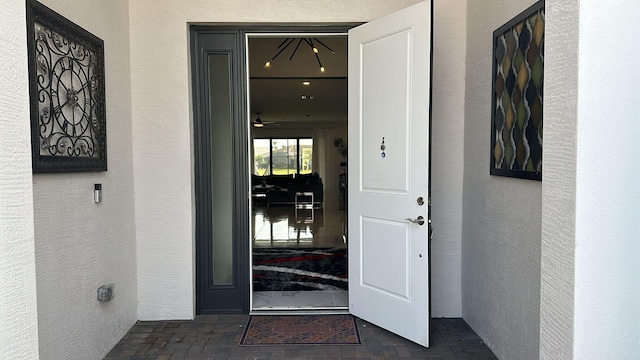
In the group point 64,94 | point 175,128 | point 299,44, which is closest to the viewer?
point 64,94

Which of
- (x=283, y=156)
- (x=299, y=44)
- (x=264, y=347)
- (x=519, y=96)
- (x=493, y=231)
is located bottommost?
(x=264, y=347)

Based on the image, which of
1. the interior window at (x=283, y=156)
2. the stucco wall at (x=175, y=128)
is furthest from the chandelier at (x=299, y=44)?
the interior window at (x=283, y=156)

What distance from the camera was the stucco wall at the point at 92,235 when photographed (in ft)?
6.77

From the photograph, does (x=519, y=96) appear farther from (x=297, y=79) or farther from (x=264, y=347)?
(x=297, y=79)

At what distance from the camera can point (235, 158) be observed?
10.7ft

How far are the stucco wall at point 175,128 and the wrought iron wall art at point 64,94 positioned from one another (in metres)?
0.48

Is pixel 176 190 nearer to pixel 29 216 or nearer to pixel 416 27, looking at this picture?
pixel 29 216

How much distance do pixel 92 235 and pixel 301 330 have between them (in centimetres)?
160

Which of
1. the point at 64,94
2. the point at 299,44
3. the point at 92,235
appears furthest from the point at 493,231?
the point at 299,44

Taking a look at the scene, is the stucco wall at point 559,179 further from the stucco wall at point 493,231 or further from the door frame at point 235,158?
the door frame at point 235,158

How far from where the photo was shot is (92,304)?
2.48 meters

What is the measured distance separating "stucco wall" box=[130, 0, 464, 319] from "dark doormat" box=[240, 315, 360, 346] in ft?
2.03

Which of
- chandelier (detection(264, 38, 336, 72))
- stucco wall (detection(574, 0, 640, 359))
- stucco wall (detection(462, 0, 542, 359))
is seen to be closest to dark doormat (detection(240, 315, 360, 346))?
stucco wall (detection(462, 0, 542, 359))

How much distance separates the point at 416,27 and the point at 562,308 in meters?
2.02
